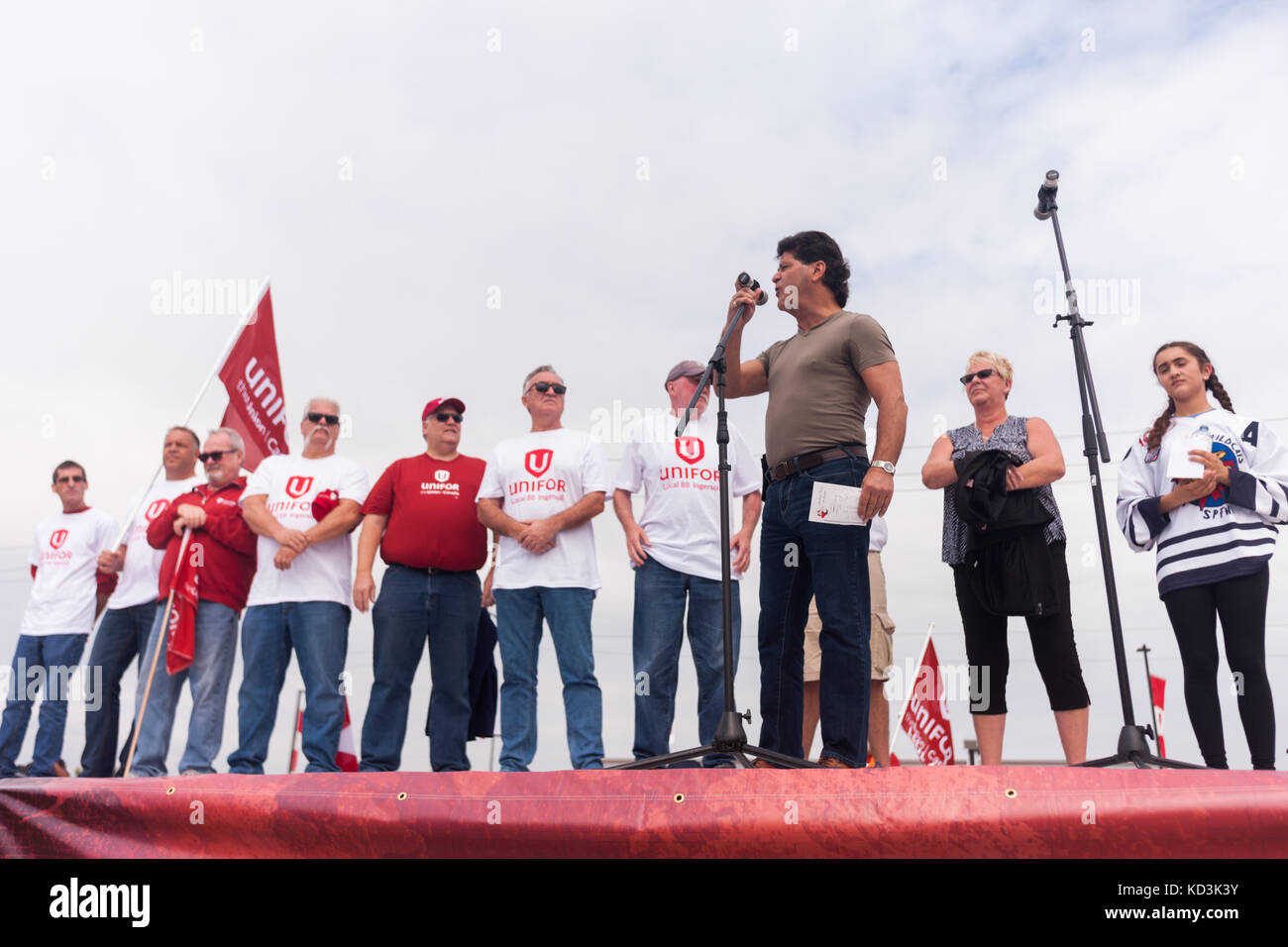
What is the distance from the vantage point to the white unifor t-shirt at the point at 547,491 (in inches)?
188

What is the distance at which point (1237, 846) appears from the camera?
8.54 ft

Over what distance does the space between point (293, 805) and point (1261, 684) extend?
3.56 m

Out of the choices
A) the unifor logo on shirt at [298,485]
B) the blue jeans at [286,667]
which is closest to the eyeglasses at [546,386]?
the unifor logo on shirt at [298,485]

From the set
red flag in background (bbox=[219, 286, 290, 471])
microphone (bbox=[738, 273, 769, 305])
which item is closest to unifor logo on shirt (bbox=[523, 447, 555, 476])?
microphone (bbox=[738, 273, 769, 305])

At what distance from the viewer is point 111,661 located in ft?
19.6

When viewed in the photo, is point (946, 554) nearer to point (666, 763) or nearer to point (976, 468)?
point (976, 468)

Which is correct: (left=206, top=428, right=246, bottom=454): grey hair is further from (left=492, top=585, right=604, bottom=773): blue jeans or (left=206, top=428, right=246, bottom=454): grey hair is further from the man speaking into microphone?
the man speaking into microphone

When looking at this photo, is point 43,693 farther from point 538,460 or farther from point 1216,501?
point 1216,501

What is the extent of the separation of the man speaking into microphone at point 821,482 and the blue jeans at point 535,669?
114 cm
